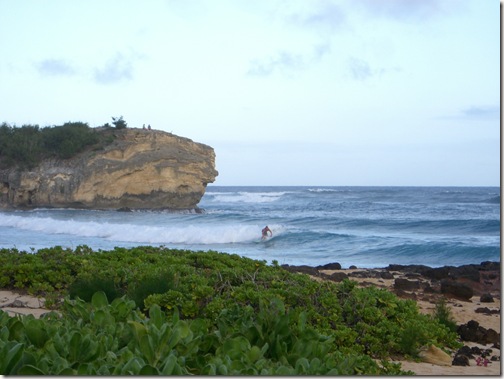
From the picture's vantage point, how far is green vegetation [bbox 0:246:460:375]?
9.94ft

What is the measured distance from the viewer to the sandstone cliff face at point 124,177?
36344 mm

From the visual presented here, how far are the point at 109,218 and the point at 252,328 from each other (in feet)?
91.7

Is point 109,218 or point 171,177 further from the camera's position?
point 171,177

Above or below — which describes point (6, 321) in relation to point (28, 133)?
below

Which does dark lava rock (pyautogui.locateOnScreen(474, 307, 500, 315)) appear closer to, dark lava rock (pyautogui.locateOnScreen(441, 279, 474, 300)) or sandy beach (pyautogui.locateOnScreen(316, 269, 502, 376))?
sandy beach (pyautogui.locateOnScreen(316, 269, 502, 376))

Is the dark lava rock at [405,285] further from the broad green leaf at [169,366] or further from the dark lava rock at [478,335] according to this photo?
the broad green leaf at [169,366]

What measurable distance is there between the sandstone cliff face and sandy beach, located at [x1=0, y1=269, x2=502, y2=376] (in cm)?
2581

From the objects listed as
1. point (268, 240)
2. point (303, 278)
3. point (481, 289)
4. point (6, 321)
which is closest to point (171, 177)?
point (268, 240)

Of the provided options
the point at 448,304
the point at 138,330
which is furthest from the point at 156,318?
the point at 448,304

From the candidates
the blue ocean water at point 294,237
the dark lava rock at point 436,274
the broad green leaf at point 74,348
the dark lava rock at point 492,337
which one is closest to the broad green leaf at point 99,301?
the broad green leaf at point 74,348

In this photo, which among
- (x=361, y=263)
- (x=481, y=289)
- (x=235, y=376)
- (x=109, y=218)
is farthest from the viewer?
(x=109, y=218)

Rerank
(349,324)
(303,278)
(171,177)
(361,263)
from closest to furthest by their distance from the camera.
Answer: (349,324), (303,278), (361,263), (171,177)

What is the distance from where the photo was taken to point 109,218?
30.9 metres

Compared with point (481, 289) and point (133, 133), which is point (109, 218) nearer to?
point (133, 133)
